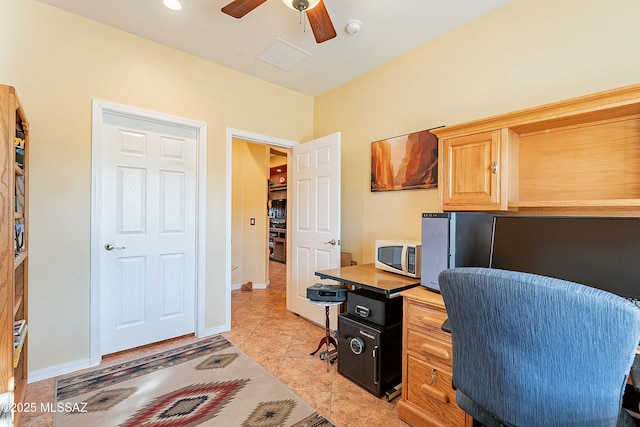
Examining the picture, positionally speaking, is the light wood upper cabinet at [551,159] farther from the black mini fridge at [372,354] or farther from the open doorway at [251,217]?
the open doorway at [251,217]

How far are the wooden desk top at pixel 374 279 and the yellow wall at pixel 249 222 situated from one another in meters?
2.65

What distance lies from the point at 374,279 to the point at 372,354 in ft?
1.65

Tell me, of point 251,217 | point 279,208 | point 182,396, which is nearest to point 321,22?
point 182,396

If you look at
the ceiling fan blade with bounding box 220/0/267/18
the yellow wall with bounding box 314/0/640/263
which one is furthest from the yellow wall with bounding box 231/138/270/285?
the ceiling fan blade with bounding box 220/0/267/18

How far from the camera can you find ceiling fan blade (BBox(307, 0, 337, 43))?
1.77 metres

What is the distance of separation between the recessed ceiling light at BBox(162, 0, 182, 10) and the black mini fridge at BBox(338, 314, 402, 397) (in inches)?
104

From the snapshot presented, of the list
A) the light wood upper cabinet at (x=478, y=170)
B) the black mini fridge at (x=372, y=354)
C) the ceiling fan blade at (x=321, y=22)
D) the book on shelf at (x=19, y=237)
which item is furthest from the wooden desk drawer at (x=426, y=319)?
the book on shelf at (x=19, y=237)

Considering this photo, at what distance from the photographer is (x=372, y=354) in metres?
1.96

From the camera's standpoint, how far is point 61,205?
2.21 metres

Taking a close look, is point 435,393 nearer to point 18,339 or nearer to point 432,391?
point 432,391

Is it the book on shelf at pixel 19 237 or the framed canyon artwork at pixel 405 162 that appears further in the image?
the framed canyon artwork at pixel 405 162

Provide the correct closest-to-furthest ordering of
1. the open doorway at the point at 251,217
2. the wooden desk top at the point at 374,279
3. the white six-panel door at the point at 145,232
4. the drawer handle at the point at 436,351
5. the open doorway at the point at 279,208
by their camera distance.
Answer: the drawer handle at the point at 436,351 < the wooden desk top at the point at 374,279 < the white six-panel door at the point at 145,232 < the open doorway at the point at 251,217 < the open doorway at the point at 279,208

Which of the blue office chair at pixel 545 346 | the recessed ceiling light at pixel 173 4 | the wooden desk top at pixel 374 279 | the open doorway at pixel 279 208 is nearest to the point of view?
the blue office chair at pixel 545 346

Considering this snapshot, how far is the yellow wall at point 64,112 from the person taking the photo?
82.7 inches
